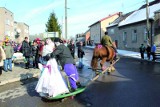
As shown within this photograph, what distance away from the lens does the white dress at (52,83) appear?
7.84m

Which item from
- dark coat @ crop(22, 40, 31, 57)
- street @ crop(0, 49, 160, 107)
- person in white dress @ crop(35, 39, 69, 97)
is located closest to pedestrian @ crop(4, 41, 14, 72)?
dark coat @ crop(22, 40, 31, 57)

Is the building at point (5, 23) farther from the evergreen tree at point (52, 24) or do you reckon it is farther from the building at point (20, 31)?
the evergreen tree at point (52, 24)

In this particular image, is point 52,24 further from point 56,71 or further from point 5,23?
point 56,71

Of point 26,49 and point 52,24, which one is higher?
point 52,24

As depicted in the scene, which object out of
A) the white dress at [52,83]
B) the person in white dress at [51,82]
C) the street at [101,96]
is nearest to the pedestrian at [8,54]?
the street at [101,96]

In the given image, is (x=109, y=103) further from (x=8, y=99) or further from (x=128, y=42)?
(x=128, y=42)

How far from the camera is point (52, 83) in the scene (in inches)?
310

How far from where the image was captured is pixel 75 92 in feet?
26.9

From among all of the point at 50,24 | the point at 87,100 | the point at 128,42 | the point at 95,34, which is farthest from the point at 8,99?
the point at 95,34

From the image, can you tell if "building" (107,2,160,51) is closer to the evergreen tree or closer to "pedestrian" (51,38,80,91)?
the evergreen tree

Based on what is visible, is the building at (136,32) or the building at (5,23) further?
the building at (5,23)

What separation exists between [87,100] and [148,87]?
9.20ft

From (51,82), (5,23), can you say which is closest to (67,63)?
(51,82)

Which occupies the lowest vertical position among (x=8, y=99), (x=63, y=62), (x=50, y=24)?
(x=8, y=99)
